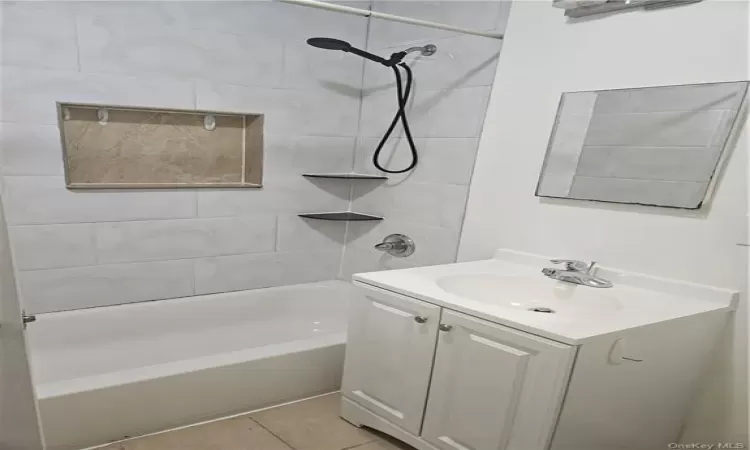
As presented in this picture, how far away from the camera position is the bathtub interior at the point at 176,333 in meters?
1.77

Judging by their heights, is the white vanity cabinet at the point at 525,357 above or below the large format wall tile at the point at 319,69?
below

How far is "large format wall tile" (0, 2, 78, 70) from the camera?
1.60m

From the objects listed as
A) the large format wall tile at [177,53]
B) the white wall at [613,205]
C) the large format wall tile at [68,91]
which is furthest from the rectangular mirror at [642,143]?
the large format wall tile at [68,91]

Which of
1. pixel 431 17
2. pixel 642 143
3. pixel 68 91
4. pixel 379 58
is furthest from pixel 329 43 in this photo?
pixel 642 143

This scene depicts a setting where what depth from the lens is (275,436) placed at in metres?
1.72

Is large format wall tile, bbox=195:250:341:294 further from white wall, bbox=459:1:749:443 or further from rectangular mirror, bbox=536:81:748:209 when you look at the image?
rectangular mirror, bbox=536:81:748:209

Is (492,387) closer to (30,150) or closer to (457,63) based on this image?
(457,63)

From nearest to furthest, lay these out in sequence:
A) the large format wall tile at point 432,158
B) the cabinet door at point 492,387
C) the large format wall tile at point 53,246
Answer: the cabinet door at point 492,387 < the large format wall tile at point 53,246 < the large format wall tile at point 432,158

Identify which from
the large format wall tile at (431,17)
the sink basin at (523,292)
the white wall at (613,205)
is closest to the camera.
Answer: the white wall at (613,205)

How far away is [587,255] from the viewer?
1739 mm

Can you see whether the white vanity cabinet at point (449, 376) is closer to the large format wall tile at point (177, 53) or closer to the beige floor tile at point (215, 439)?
the beige floor tile at point (215, 439)

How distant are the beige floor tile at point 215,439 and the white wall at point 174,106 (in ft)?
2.33

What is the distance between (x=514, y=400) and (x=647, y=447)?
2.08 ft

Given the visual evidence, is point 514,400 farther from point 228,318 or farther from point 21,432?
point 228,318
